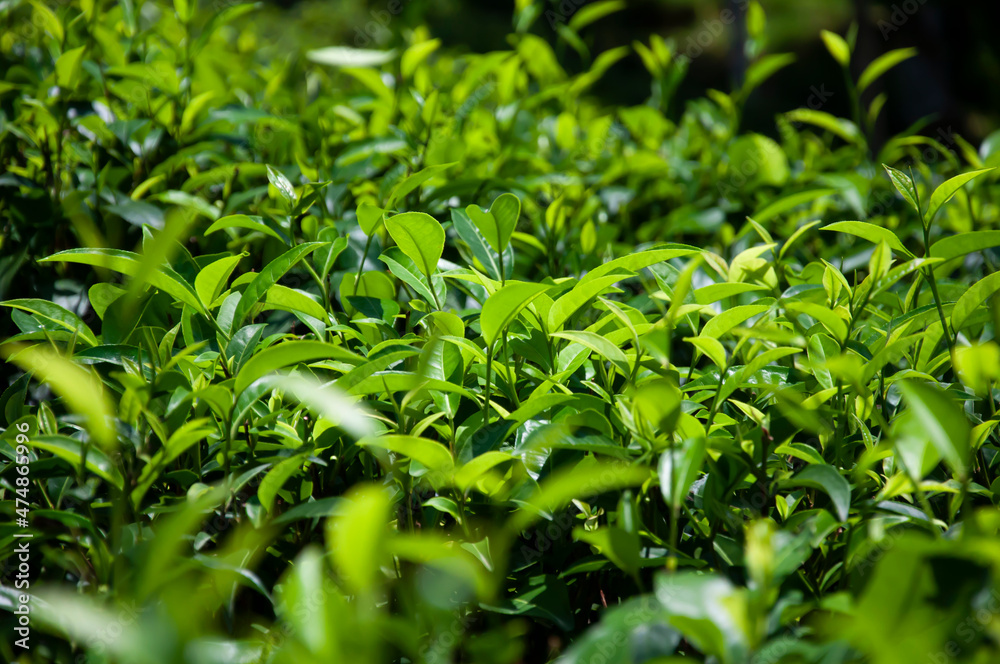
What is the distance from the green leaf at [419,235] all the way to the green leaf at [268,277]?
11 cm

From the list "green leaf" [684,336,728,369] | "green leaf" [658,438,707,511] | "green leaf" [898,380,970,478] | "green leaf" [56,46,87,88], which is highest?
"green leaf" [56,46,87,88]

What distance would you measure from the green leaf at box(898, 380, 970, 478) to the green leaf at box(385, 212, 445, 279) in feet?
2.02

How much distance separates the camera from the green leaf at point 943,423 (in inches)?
26.5

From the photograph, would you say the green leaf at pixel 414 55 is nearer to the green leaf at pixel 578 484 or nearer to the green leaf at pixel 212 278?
the green leaf at pixel 212 278

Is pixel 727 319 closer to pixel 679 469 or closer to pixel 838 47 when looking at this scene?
pixel 679 469

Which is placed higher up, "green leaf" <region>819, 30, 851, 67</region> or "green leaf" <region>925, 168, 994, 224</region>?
"green leaf" <region>819, 30, 851, 67</region>

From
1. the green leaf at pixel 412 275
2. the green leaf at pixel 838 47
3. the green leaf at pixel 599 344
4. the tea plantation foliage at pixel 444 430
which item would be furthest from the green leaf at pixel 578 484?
the green leaf at pixel 838 47

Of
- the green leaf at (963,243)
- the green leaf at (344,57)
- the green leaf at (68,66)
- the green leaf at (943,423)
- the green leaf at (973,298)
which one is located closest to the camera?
the green leaf at (943,423)

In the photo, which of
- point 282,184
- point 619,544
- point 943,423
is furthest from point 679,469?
point 282,184

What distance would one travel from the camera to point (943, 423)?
0.68 metres

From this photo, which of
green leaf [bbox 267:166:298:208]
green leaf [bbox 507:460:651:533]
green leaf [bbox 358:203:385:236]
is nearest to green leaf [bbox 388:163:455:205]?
green leaf [bbox 358:203:385:236]

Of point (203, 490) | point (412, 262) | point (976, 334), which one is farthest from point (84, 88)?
point (976, 334)

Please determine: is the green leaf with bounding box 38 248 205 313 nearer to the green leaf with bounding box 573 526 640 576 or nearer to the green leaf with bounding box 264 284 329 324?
the green leaf with bounding box 264 284 329 324

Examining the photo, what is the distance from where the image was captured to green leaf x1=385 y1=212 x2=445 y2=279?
0.99 metres
